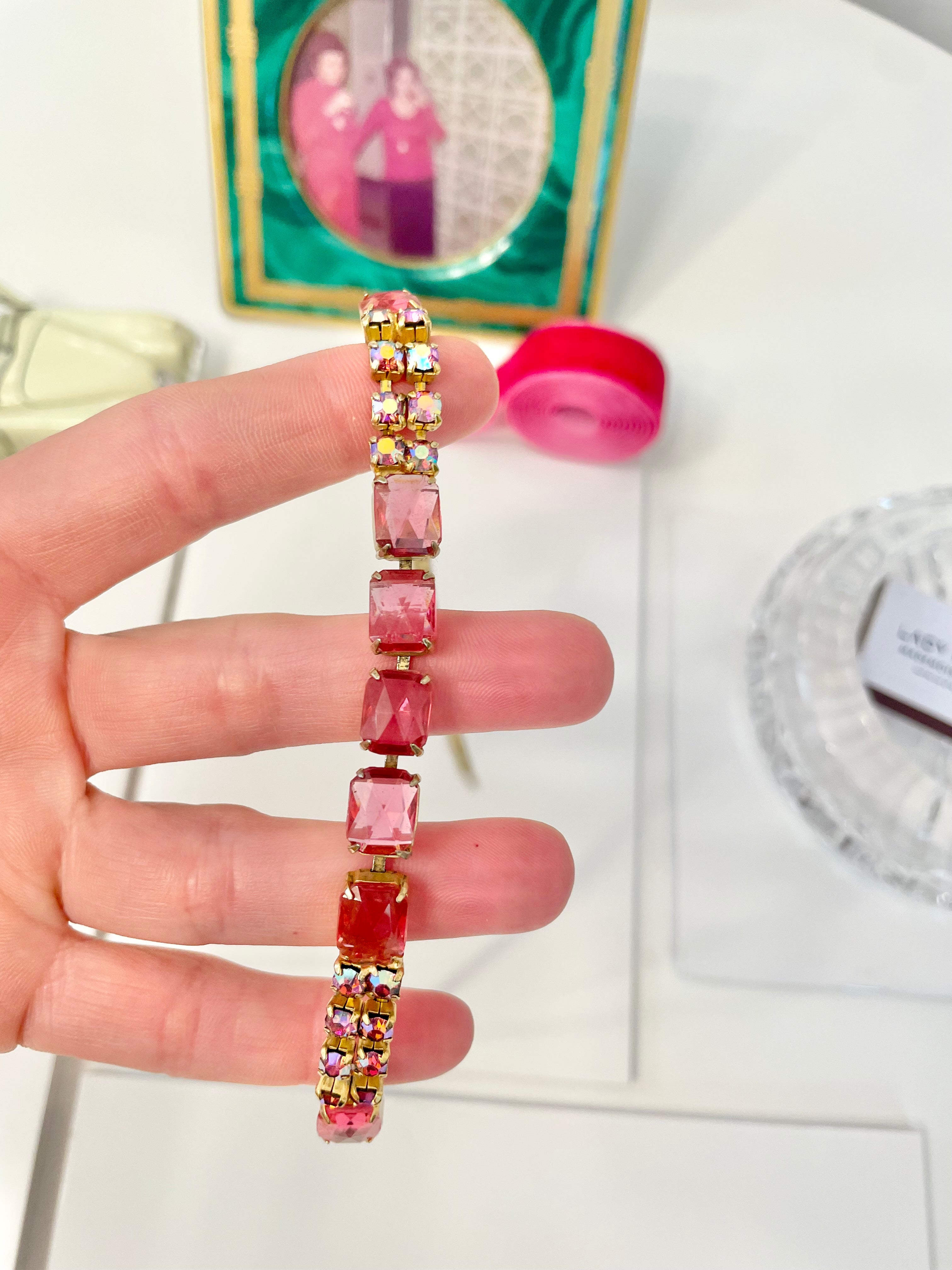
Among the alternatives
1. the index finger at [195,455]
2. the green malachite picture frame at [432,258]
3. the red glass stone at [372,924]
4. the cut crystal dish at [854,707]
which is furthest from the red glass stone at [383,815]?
the green malachite picture frame at [432,258]

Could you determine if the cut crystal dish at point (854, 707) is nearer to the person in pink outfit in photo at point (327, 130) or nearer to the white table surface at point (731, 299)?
the white table surface at point (731, 299)

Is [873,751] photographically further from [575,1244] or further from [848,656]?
[575,1244]

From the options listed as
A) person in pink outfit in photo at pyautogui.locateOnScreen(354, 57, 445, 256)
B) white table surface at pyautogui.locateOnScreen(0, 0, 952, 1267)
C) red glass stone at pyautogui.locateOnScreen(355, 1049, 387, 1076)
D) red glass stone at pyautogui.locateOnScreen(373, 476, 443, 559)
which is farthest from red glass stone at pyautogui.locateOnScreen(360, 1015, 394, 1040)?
person in pink outfit in photo at pyautogui.locateOnScreen(354, 57, 445, 256)

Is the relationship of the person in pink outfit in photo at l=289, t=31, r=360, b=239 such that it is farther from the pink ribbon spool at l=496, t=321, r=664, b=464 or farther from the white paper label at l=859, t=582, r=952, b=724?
the white paper label at l=859, t=582, r=952, b=724

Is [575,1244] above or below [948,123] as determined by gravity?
below

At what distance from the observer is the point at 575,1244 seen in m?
0.55

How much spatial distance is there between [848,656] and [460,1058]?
354 millimetres

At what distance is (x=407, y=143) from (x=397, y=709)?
437 mm

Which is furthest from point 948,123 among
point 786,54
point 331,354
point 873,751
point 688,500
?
point 331,354

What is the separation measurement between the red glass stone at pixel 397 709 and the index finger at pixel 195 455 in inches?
4.3

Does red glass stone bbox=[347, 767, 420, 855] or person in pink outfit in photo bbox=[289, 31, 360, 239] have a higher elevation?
person in pink outfit in photo bbox=[289, 31, 360, 239]

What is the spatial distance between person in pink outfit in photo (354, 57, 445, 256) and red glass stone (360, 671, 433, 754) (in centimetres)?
41

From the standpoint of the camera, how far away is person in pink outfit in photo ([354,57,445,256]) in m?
0.69

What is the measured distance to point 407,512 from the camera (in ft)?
1.63
